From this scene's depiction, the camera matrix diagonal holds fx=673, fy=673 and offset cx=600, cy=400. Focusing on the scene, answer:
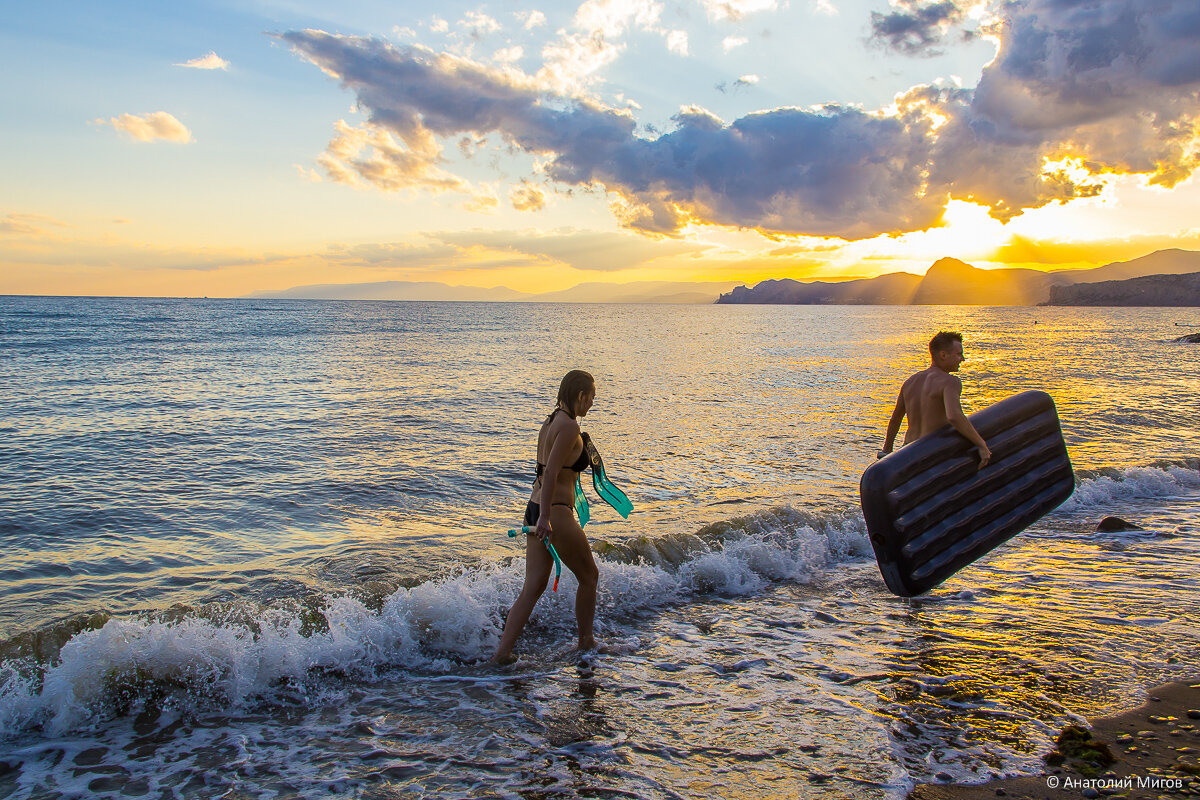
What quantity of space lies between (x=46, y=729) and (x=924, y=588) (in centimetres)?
653

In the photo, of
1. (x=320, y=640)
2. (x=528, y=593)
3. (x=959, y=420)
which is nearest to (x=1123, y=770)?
(x=959, y=420)

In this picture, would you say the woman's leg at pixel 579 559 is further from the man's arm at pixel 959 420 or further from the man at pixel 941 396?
the man's arm at pixel 959 420

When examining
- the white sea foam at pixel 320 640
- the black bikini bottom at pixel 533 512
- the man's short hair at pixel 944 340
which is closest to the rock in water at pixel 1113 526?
the white sea foam at pixel 320 640

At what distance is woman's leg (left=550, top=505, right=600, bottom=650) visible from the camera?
506 cm

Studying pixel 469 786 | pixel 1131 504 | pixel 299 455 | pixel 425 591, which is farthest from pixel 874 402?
pixel 469 786

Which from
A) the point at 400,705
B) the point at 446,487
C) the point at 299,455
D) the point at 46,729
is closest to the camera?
the point at 46,729

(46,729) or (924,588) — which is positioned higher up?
(924,588)

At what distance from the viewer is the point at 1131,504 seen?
10.4m

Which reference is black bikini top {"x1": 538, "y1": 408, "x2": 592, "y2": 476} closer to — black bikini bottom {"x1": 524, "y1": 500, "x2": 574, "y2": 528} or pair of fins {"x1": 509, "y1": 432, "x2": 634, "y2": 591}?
pair of fins {"x1": 509, "y1": 432, "x2": 634, "y2": 591}

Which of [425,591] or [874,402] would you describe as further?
[874,402]

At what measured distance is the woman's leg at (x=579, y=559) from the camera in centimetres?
506

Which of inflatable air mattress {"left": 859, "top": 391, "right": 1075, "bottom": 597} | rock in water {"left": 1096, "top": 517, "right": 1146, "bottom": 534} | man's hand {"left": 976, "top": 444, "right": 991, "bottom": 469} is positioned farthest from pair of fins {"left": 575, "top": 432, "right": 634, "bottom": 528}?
rock in water {"left": 1096, "top": 517, "right": 1146, "bottom": 534}

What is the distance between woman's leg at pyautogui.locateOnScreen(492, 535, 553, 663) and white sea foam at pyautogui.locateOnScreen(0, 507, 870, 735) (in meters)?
0.41

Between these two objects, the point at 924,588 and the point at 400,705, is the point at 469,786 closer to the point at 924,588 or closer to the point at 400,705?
the point at 400,705
